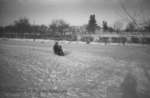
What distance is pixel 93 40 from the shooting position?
1977 centimetres

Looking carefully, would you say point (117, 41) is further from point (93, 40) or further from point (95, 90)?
point (95, 90)

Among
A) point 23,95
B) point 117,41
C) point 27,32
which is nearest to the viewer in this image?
point 23,95

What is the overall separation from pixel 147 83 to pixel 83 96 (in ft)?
8.72

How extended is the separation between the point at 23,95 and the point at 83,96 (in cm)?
174

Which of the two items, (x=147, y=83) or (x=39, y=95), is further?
(x=147, y=83)

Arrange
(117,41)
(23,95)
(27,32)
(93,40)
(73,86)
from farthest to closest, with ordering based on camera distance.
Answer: (27,32)
(93,40)
(117,41)
(73,86)
(23,95)

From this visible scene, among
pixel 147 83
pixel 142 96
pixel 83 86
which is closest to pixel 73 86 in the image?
pixel 83 86

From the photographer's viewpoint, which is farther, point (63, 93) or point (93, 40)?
point (93, 40)

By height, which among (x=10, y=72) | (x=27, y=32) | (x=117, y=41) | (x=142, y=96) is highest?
(x=27, y=32)

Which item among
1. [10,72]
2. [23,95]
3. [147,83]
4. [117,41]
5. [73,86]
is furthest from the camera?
[117,41]

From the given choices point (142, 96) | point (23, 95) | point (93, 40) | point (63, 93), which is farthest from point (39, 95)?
point (93, 40)

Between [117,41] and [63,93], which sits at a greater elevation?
[117,41]

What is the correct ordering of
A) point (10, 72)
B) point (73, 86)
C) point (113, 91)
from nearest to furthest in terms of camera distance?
point (113, 91), point (73, 86), point (10, 72)

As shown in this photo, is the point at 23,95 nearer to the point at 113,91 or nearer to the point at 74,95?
the point at 74,95
